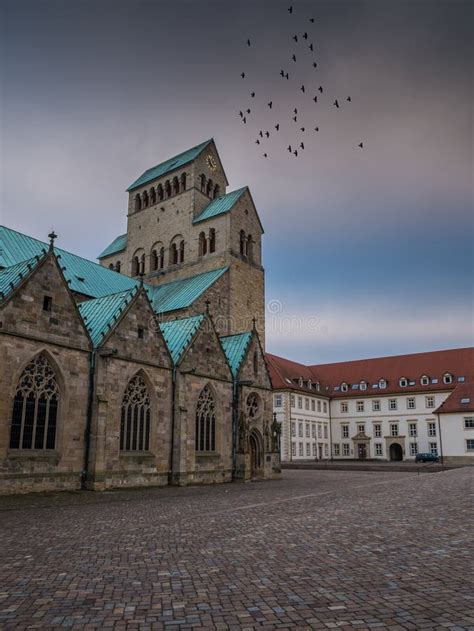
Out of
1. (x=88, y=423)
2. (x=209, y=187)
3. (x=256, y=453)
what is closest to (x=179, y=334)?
(x=88, y=423)

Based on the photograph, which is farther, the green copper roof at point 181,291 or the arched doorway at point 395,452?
the arched doorway at point 395,452

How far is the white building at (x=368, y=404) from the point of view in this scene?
7131cm

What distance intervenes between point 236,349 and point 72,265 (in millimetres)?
15252

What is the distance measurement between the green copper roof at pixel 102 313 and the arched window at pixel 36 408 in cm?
308

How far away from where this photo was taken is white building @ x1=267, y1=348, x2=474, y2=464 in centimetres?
7131

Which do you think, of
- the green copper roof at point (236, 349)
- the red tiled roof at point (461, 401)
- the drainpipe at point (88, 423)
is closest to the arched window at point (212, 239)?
the green copper roof at point (236, 349)

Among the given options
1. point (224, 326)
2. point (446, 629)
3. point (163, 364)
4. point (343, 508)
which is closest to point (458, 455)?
point (224, 326)

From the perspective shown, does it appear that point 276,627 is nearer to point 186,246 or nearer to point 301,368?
point 186,246

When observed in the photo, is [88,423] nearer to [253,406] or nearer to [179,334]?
[179,334]

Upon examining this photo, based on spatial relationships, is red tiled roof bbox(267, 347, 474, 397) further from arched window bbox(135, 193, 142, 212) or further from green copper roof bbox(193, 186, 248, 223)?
arched window bbox(135, 193, 142, 212)

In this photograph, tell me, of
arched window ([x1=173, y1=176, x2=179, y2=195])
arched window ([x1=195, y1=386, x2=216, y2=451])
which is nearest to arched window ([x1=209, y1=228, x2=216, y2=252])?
arched window ([x1=173, y1=176, x2=179, y2=195])

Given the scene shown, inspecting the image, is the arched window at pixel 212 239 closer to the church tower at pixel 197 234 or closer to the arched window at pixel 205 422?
the church tower at pixel 197 234

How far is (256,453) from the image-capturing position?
115 ft

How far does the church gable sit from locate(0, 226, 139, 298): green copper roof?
324 inches
